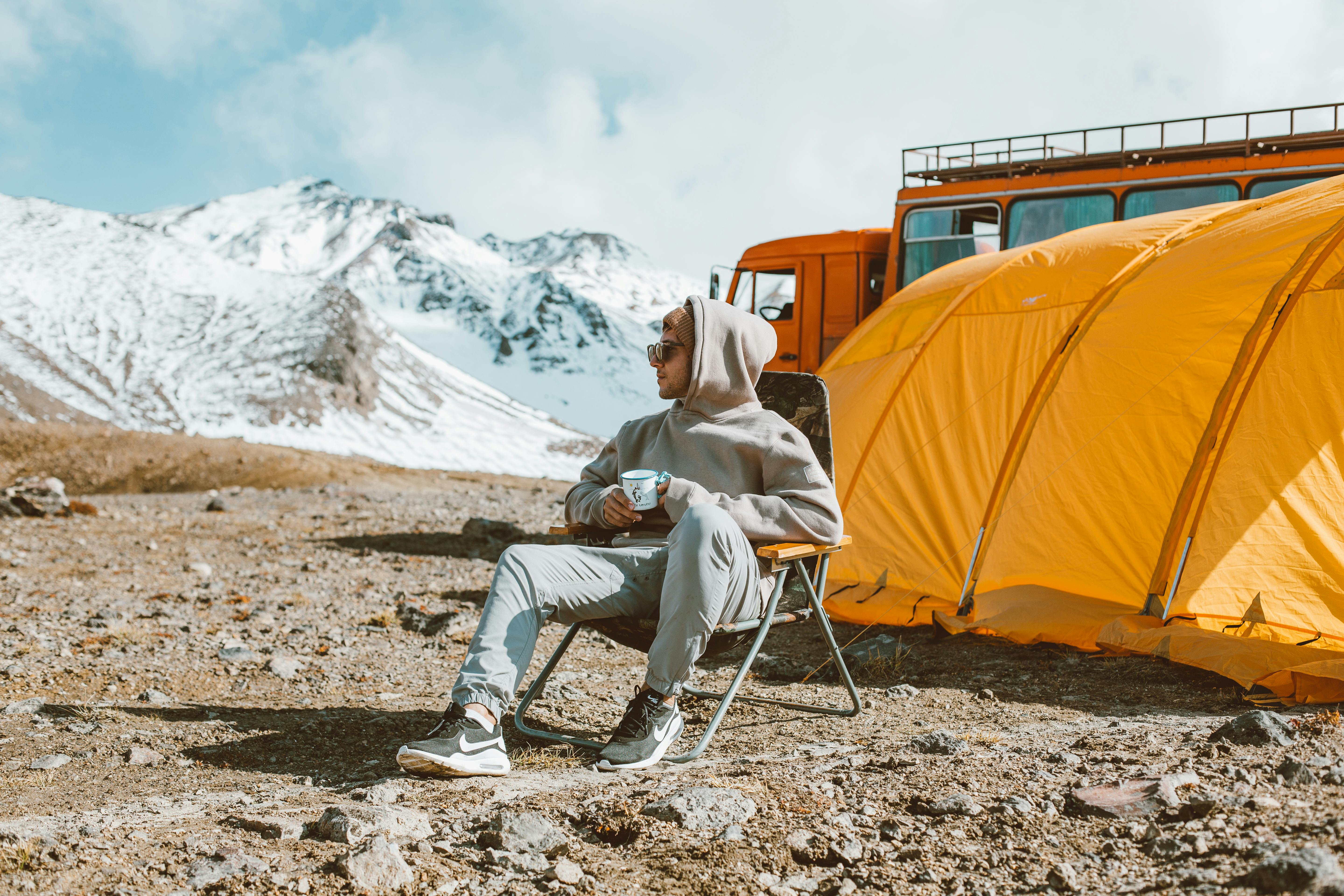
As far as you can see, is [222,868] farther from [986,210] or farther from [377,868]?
[986,210]

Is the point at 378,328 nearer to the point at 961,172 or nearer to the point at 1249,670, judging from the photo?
the point at 961,172

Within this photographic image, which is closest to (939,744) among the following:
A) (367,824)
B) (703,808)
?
(703,808)

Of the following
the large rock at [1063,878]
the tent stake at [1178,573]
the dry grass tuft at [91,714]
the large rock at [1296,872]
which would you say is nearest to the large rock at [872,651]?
the tent stake at [1178,573]

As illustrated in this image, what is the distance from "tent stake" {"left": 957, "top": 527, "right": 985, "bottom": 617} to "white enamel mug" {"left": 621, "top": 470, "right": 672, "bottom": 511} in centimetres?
279

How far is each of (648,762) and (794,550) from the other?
33.5 inches

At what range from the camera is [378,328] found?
215ft

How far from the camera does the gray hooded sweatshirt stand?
137 inches

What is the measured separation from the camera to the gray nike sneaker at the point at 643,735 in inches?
126

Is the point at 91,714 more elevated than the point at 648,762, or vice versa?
the point at 648,762

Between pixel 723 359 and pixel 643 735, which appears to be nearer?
pixel 643 735

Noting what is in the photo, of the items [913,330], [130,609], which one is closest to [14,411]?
[130,609]

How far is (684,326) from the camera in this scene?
372 cm

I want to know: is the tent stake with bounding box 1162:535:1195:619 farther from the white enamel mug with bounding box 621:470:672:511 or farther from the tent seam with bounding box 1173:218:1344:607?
the white enamel mug with bounding box 621:470:672:511

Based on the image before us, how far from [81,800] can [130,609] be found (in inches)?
136
